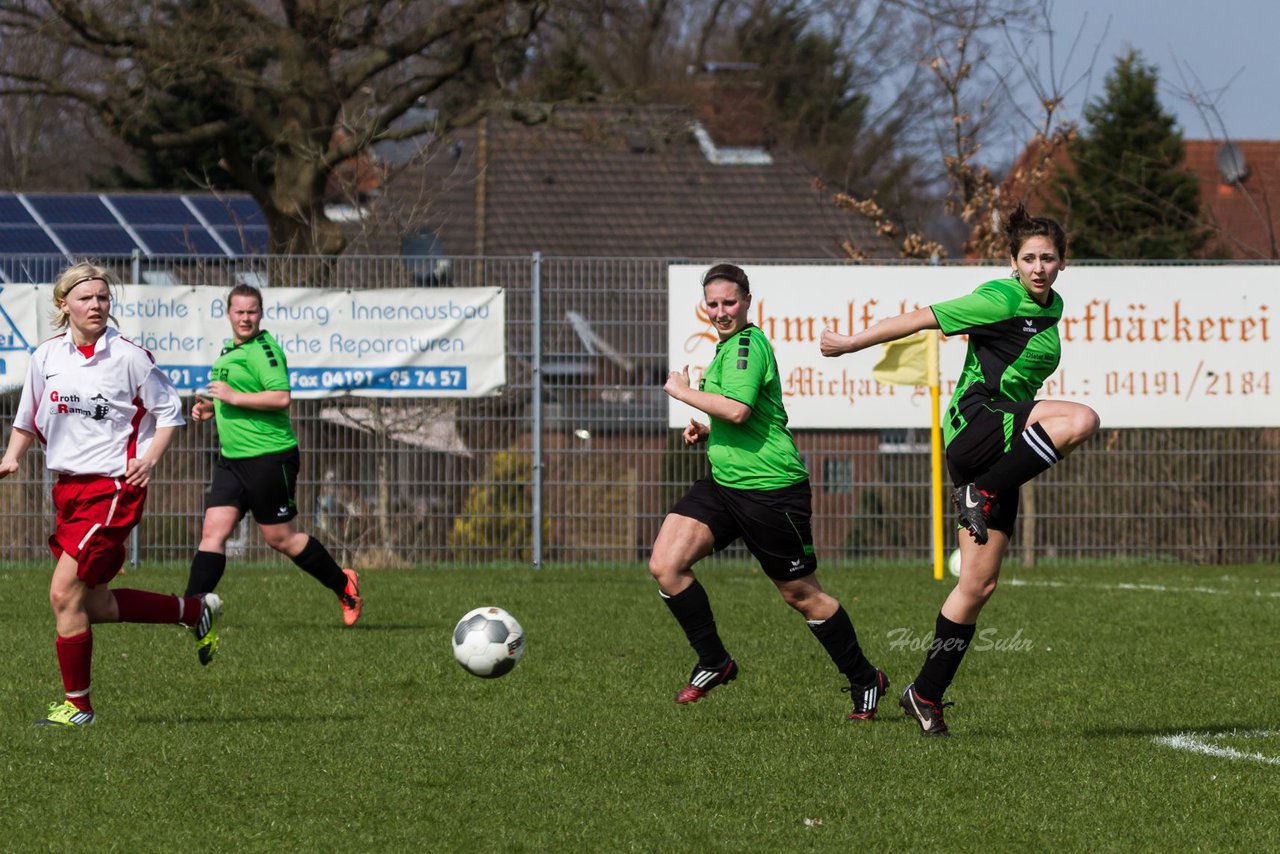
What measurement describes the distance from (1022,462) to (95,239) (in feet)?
58.3

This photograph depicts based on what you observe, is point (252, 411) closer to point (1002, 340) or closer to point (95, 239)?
Answer: point (1002, 340)

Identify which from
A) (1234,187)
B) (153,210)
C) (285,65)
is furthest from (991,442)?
(153,210)

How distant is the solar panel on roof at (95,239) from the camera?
21.0 metres

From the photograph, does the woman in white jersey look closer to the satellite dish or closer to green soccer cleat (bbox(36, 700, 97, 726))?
green soccer cleat (bbox(36, 700, 97, 726))


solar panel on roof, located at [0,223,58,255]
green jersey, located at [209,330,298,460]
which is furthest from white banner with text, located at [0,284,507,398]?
solar panel on roof, located at [0,223,58,255]

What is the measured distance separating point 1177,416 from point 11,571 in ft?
33.4

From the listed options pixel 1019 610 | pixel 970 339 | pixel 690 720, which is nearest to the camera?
pixel 970 339

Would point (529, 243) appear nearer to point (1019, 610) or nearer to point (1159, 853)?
point (1019, 610)

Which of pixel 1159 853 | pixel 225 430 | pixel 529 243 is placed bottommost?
pixel 1159 853

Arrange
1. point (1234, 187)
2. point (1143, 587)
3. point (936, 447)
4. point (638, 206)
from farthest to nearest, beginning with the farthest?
point (638, 206)
point (1234, 187)
point (936, 447)
point (1143, 587)

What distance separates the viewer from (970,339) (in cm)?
666

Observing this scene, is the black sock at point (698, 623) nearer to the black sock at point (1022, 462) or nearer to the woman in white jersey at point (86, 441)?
the black sock at point (1022, 462)

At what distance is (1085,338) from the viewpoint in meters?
15.5

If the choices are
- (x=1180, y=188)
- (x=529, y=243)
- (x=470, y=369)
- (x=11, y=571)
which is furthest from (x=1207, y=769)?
(x=529, y=243)
